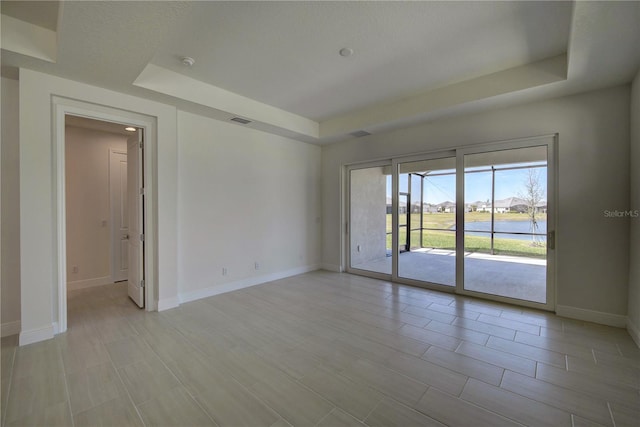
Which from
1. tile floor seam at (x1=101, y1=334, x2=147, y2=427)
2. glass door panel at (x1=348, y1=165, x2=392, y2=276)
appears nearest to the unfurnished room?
tile floor seam at (x1=101, y1=334, x2=147, y2=427)

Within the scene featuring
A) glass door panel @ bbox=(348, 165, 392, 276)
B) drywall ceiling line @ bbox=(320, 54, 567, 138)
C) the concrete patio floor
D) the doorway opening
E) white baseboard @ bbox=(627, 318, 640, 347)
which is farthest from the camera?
glass door panel @ bbox=(348, 165, 392, 276)

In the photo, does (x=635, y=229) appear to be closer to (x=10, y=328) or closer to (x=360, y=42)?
(x=360, y=42)

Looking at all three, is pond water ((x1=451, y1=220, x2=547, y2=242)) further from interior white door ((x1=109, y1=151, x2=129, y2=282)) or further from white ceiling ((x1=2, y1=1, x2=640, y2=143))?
interior white door ((x1=109, y1=151, x2=129, y2=282))

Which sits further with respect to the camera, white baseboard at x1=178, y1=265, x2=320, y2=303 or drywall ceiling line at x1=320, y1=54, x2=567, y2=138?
white baseboard at x1=178, y1=265, x2=320, y2=303

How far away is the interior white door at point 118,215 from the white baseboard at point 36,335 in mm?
2439

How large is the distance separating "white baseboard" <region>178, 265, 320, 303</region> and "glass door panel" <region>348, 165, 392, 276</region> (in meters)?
1.18

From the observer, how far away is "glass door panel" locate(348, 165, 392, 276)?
5.45m

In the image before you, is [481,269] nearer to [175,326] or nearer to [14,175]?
[175,326]

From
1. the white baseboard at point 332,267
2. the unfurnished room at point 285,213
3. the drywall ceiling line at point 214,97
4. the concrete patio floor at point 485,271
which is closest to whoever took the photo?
the unfurnished room at point 285,213

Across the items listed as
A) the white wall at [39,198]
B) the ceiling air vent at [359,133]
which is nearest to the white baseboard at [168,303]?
the white wall at [39,198]

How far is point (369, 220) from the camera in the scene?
582cm

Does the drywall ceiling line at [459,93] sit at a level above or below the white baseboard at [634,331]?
above

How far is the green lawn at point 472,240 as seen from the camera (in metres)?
3.89

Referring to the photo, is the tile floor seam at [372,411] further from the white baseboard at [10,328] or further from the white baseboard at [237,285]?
the white baseboard at [10,328]
